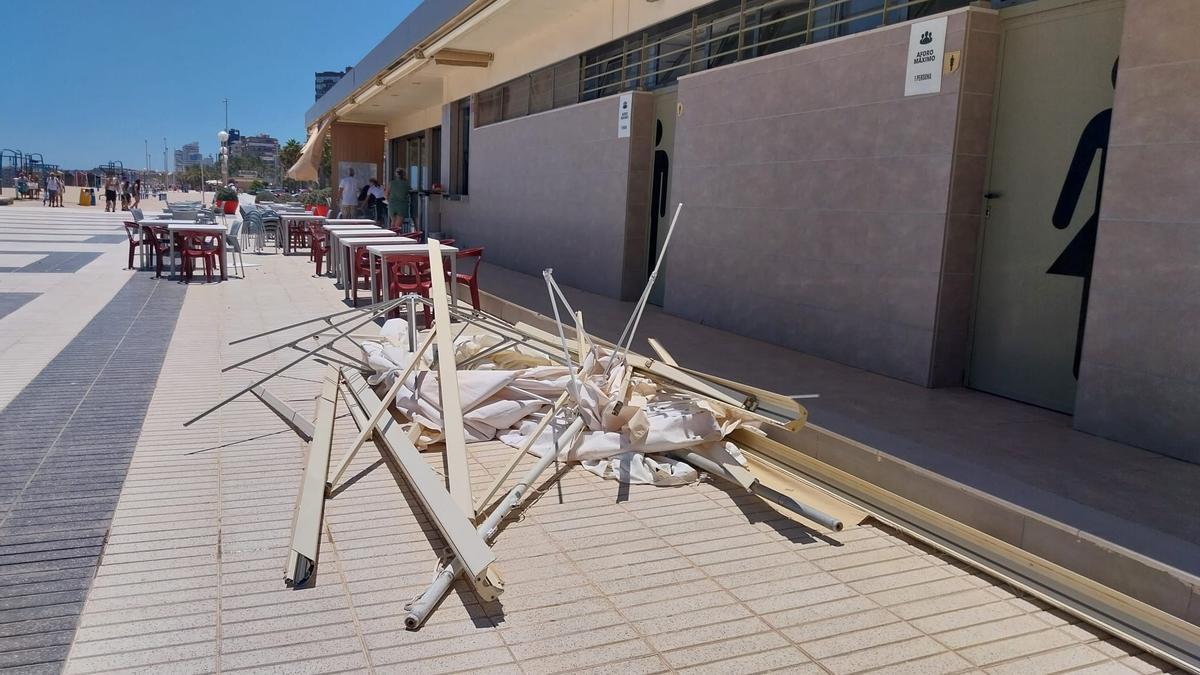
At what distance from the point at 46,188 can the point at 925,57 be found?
4684 centimetres

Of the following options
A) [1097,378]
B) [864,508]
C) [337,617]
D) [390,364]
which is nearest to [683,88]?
[390,364]

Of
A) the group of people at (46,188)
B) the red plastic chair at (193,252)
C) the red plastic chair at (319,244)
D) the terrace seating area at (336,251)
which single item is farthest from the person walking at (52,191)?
the red plastic chair at (193,252)

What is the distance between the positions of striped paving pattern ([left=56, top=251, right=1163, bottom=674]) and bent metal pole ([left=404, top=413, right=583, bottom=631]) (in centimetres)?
6

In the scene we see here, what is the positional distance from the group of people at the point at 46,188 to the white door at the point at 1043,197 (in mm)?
45225

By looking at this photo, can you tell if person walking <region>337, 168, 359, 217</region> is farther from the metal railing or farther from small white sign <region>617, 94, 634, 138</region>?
small white sign <region>617, 94, 634, 138</region>

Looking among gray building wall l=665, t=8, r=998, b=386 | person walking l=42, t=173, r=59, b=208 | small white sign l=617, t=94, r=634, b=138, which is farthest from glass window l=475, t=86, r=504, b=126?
person walking l=42, t=173, r=59, b=208

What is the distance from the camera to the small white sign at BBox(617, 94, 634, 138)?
10.8 meters

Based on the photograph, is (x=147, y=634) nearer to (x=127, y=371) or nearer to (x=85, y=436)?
(x=85, y=436)

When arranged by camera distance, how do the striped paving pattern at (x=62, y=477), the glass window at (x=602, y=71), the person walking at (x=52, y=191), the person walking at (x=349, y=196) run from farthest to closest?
the person walking at (x=52, y=191)
the person walking at (x=349, y=196)
the glass window at (x=602, y=71)
the striped paving pattern at (x=62, y=477)

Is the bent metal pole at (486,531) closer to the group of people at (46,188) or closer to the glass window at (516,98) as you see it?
the glass window at (516,98)

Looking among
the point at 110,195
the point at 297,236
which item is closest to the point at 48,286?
the point at 297,236

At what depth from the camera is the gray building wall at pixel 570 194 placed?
36.1ft

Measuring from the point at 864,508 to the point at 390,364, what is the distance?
344cm

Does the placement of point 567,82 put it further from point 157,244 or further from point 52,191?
point 52,191
